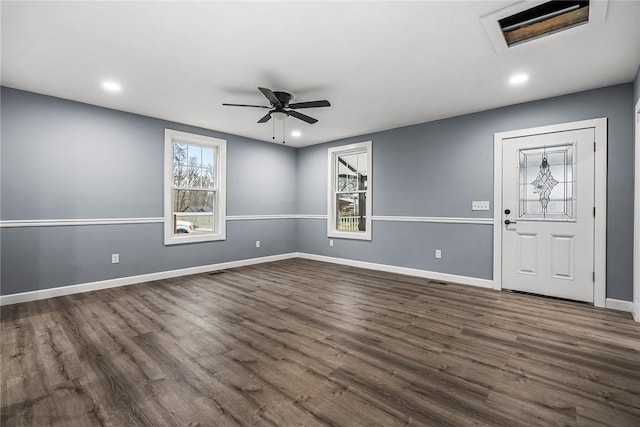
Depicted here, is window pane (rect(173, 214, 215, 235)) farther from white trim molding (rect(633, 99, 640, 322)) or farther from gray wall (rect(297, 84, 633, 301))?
white trim molding (rect(633, 99, 640, 322))

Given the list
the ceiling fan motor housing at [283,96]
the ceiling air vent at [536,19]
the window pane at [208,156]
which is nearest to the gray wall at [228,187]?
the window pane at [208,156]

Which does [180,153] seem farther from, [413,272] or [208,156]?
[413,272]

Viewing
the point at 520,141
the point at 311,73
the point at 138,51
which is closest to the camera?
the point at 138,51

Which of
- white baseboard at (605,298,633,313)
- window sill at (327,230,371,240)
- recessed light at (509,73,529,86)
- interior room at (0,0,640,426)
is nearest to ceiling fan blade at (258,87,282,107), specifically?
interior room at (0,0,640,426)

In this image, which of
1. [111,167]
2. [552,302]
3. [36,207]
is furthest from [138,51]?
[552,302]

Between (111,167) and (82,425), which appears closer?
(82,425)

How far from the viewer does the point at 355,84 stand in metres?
3.35

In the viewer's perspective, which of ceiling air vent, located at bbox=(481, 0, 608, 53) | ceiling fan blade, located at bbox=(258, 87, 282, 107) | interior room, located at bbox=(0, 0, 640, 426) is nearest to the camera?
interior room, located at bbox=(0, 0, 640, 426)

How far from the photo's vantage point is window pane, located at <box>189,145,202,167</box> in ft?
16.7

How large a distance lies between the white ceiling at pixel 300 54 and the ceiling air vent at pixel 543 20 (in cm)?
12

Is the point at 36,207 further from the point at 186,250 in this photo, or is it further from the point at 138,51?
the point at 138,51

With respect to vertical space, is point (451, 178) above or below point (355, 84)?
below

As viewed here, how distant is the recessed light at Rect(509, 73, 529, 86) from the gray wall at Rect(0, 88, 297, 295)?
4.57 m

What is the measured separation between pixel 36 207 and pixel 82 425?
3318mm
